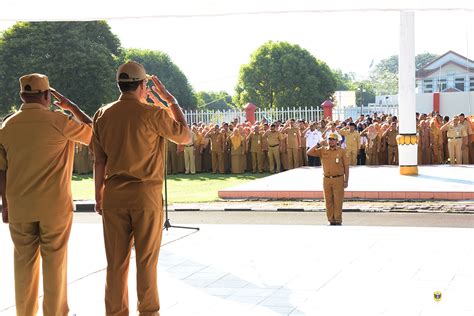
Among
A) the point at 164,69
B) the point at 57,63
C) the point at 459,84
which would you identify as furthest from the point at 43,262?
the point at 459,84

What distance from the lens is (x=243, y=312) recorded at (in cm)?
672

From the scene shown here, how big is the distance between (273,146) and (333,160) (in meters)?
13.0

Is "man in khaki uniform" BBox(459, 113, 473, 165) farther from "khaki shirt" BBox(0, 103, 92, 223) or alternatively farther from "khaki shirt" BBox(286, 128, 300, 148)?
"khaki shirt" BBox(0, 103, 92, 223)

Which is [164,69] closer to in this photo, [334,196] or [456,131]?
[456,131]

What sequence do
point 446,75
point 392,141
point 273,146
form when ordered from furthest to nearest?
1. point 446,75
2. point 273,146
3. point 392,141

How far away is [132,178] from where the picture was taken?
5.55 m

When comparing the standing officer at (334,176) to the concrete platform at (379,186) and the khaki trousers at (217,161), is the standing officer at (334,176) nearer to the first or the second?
the concrete platform at (379,186)

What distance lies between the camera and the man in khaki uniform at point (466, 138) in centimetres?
2450

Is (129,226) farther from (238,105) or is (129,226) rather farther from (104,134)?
(238,105)

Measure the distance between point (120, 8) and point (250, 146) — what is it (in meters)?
18.8

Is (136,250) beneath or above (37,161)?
beneath

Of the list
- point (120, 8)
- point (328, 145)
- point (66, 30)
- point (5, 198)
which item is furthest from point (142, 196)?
point (66, 30)

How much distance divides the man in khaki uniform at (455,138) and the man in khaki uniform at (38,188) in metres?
20.1

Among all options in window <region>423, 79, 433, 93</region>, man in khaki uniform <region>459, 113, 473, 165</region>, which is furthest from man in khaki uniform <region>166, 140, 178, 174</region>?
window <region>423, 79, 433, 93</region>
